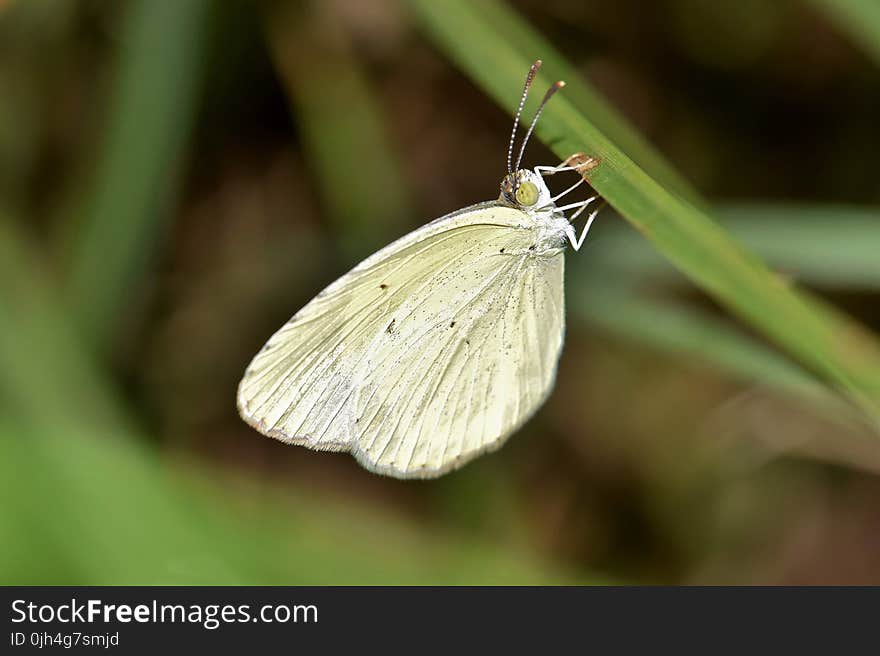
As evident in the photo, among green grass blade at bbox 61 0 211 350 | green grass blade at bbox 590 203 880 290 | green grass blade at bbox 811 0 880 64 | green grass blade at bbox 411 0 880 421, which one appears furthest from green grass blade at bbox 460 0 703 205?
green grass blade at bbox 61 0 211 350

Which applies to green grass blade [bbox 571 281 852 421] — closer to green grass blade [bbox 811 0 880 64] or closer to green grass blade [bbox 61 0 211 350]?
green grass blade [bbox 811 0 880 64]

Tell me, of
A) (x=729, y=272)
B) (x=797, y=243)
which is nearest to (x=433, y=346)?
(x=729, y=272)

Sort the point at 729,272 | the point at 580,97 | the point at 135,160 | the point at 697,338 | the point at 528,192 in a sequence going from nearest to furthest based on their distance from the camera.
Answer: the point at 729,272
the point at 580,97
the point at 528,192
the point at 697,338
the point at 135,160

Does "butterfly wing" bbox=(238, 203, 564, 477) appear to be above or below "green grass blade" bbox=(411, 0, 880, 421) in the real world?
above

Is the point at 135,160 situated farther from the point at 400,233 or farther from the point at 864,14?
the point at 864,14

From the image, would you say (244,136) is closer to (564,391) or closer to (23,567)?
(564,391)

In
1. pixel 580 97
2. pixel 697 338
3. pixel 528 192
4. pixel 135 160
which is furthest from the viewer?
pixel 135 160

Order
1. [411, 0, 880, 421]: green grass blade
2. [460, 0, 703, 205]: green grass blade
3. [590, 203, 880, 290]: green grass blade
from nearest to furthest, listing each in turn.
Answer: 1. [411, 0, 880, 421]: green grass blade
2. [460, 0, 703, 205]: green grass blade
3. [590, 203, 880, 290]: green grass blade

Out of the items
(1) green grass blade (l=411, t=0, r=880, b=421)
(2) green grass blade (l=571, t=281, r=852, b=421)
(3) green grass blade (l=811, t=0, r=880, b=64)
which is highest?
(3) green grass blade (l=811, t=0, r=880, b=64)

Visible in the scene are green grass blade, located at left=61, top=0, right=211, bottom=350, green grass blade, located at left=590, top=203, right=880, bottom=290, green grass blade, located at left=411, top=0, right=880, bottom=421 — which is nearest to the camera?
green grass blade, located at left=411, top=0, right=880, bottom=421
